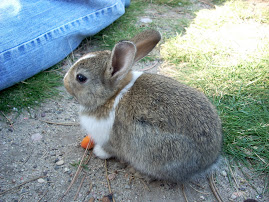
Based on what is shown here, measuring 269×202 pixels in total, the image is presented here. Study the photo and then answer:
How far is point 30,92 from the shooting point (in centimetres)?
328

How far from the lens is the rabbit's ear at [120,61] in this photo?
211cm

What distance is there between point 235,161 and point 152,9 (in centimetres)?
374

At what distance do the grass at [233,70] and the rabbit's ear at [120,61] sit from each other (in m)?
1.36

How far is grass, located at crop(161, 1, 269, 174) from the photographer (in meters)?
2.77

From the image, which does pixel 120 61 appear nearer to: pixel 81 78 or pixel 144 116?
pixel 81 78

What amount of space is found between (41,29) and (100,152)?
76.1 inches

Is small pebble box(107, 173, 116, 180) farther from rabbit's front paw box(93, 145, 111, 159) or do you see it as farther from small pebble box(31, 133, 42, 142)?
small pebble box(31, 133, 42, 142)

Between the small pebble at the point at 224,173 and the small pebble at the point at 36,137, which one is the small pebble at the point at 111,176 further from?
the small pebble at the point at 224,173

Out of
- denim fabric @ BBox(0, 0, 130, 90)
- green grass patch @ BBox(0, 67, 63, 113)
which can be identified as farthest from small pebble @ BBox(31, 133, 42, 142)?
denim fabric @ BBox(0, 0, 130, 90)

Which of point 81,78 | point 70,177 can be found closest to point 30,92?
point 81,78

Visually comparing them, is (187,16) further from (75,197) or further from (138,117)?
(75,197)

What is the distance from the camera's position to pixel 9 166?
247 cm

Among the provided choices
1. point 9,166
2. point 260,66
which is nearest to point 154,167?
point 9,166

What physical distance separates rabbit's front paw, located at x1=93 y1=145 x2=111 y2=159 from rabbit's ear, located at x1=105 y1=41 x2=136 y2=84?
2.47ft
